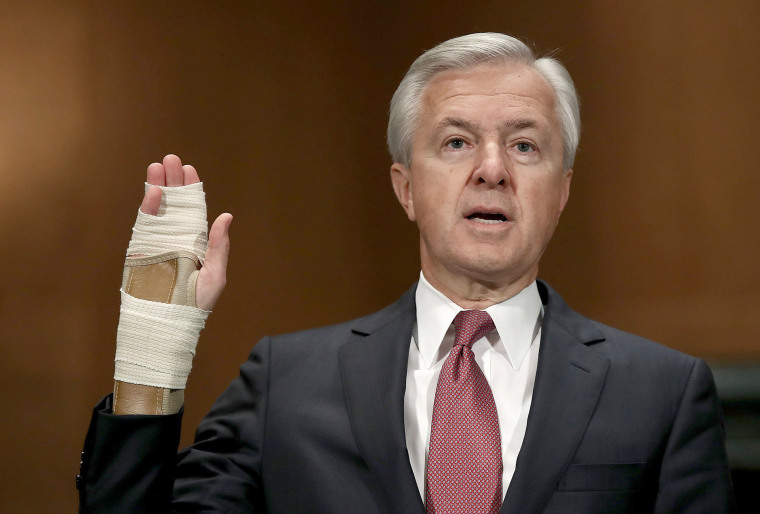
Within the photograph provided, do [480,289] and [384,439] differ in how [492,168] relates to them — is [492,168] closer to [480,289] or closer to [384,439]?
[480,289]

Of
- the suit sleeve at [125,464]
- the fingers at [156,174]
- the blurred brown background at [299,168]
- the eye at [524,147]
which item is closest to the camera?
the suit sleeve at [125,464]

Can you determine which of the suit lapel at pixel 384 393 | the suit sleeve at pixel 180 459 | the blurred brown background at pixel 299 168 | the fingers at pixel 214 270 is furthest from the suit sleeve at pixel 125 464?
the blurred brown background at pixel 299 168

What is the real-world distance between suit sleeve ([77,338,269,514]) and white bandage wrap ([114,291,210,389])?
0.19 ft

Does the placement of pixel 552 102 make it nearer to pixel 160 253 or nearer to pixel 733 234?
pixel 160 253

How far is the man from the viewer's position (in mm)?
1334

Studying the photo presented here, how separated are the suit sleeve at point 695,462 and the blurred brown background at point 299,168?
818 mm

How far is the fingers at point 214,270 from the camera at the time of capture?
4.58 ft

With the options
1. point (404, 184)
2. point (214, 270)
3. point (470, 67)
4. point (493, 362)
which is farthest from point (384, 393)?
point (470, 67)

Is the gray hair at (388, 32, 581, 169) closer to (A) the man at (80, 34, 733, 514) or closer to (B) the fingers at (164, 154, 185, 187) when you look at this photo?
(A) the man at (80, 34, 733, 514)

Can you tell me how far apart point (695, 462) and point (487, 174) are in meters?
0.53

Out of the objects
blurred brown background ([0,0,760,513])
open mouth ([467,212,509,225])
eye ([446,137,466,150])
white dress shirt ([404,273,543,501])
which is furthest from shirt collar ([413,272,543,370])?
blurred brown background ([0,0,760,513])

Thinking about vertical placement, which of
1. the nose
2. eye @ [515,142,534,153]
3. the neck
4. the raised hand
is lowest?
the neck

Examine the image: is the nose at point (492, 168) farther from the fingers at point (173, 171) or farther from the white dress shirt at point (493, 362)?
the fingers at point (173, 171)

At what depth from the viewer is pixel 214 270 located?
141cm
